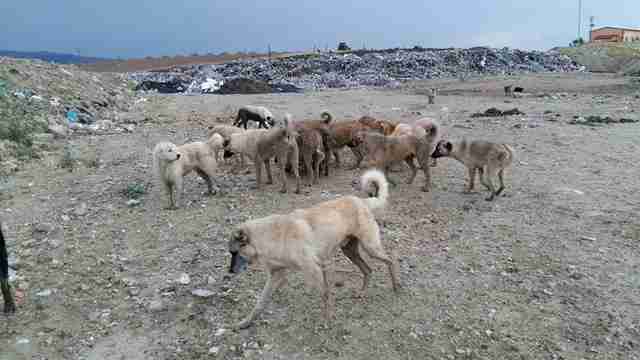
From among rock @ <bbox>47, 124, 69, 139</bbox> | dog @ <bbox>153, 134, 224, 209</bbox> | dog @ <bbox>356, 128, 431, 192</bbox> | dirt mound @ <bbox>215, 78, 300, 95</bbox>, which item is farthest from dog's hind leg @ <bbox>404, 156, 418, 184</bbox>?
dirt mound @ <bbox>215, 78, 300, 95</bbox>

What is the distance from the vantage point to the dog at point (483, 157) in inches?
329

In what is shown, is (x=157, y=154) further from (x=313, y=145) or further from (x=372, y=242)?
(x=372, y=242)

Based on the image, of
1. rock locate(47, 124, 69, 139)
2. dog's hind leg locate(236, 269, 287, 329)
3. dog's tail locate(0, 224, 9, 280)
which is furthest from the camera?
rock locate(47, 124, 69, 139)

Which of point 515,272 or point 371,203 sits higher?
point 371,203

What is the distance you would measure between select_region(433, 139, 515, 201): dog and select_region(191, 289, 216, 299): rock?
416 cm

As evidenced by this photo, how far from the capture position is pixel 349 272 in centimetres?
627

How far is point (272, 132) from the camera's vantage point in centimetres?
898

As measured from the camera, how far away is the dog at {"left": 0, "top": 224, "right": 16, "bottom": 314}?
542cm

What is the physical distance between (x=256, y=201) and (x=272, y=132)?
1107 mm

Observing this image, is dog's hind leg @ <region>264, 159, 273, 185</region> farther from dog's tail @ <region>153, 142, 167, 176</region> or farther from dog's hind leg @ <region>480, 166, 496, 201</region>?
dog's hind leg @ <region>480, 166, 496, 201</region>

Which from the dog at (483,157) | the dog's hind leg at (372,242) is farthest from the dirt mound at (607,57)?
the dog's hind leg at (372,242)

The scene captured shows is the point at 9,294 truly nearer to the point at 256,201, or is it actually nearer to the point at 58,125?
the point at 256,201

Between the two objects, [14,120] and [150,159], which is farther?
[14,120]

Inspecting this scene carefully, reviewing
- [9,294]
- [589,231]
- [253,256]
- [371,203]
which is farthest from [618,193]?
Result: [9,294]
